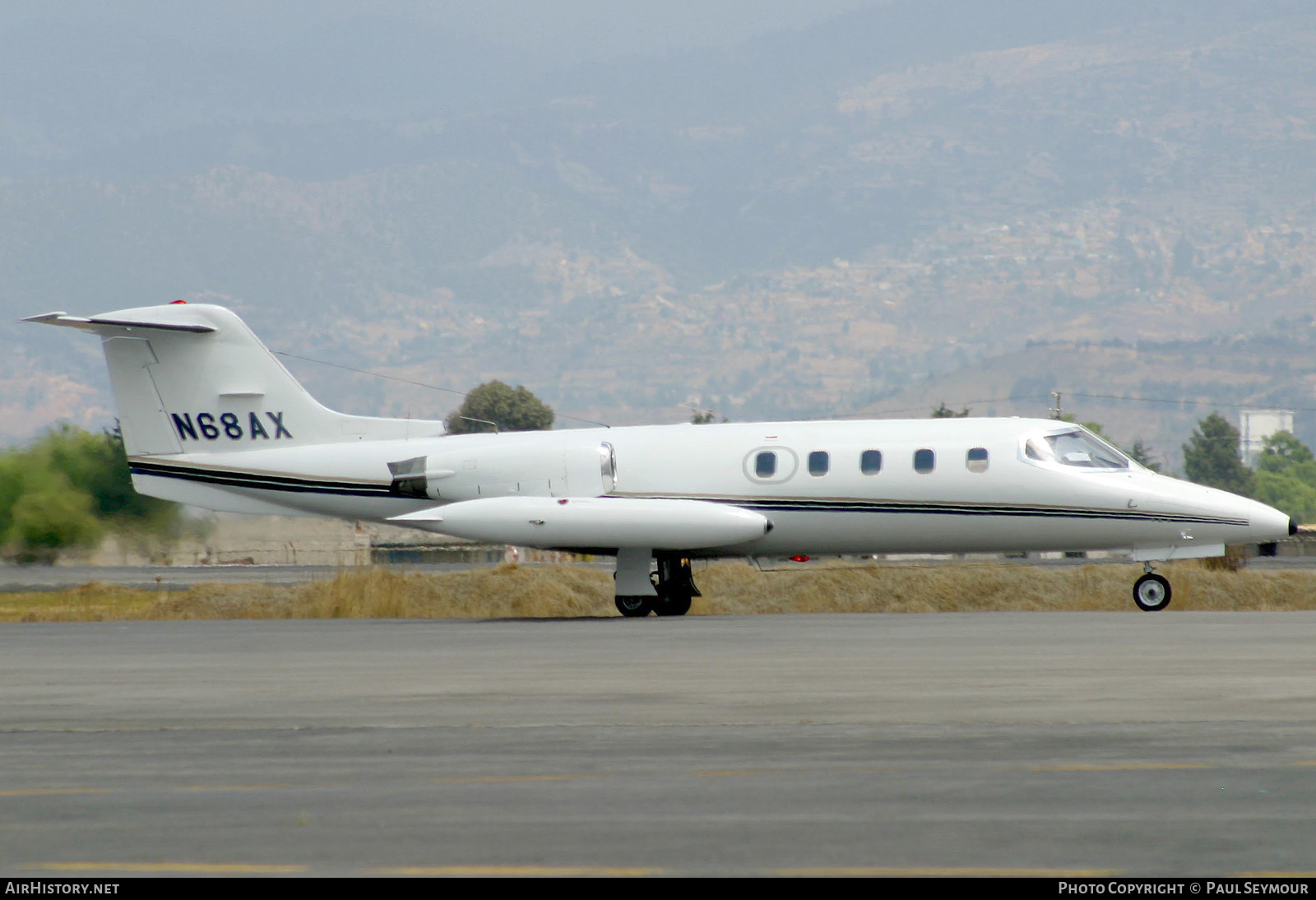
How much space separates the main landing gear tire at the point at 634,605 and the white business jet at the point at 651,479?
0.03 metres

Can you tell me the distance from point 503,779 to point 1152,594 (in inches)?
800

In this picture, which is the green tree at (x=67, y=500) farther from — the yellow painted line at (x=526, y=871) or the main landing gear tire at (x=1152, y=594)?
the yellow painted line at (x=526, y=871)

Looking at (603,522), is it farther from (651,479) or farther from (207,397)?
(207,397)

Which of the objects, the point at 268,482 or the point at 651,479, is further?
the point at 268,482

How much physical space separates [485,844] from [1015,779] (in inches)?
131

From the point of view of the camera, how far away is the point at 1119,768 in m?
10.2

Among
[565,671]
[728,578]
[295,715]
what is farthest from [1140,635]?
[728,578]

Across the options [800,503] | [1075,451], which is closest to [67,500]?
[800,503]

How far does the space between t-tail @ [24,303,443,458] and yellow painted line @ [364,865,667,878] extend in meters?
23.5

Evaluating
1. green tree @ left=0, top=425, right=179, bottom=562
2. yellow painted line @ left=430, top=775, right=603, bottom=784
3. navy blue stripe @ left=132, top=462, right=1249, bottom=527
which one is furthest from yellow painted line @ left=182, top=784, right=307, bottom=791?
green tree @ left=0, top=425, right=179, bottom=562

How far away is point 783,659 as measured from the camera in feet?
60.8

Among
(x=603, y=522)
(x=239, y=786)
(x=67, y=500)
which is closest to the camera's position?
(x=239, y=786)

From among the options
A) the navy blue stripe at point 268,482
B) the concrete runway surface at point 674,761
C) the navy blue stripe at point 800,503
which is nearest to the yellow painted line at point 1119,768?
the concrete runway surface at point 674,761
